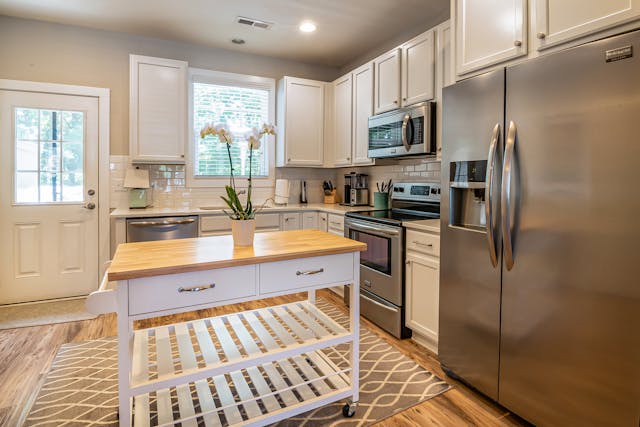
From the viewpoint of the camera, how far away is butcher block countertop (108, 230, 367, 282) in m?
1.42

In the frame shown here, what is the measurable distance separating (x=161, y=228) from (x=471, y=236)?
104 inches

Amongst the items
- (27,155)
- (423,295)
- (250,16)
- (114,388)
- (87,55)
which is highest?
(250,16)

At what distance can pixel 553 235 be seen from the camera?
5.16 ft

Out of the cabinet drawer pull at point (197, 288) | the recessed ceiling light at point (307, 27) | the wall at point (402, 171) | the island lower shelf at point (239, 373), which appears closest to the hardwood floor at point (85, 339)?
the island lower shelf at point (239, 373)

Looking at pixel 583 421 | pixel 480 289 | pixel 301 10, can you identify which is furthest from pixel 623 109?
pixel 301 10

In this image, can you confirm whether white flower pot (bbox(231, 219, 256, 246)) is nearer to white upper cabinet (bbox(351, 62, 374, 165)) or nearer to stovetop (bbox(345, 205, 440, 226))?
stovetop (bbox(345, 205, 440, 226))

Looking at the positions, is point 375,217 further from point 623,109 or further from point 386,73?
point 623,109

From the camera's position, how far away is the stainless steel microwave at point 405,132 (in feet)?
9.23

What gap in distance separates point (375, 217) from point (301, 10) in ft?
6.33

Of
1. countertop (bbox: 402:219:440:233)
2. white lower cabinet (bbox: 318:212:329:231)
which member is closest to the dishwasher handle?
white lower cabinet (bbox: 318:212:329:231)

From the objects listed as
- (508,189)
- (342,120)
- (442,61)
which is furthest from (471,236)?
(342,120)

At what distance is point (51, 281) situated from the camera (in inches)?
140

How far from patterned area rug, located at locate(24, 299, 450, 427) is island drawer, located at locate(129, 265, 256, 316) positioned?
0.71 m

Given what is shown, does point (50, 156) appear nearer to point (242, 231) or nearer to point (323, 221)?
point (323, 221)
